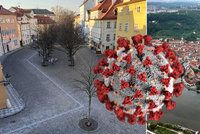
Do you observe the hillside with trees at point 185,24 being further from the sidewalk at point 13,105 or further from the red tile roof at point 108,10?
the sidewalk at point 13,105

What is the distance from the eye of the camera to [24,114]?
17391mm

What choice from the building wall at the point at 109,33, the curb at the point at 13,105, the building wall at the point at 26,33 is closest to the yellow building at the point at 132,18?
the building wall at the point at 109,33

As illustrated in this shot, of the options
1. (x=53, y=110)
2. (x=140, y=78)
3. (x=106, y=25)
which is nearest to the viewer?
(x=140, y=78)

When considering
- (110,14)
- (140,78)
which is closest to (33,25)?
(110,14)

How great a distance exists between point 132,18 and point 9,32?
99.0ft

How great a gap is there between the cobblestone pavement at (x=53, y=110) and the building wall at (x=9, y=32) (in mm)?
19914

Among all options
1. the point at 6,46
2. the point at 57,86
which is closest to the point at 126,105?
the point at 57,86

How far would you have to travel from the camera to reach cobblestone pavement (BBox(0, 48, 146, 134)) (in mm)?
15336

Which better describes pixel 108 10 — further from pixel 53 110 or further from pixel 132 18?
pixel 53 110

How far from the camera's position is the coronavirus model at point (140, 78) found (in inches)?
214

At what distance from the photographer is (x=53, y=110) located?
18.0 metres

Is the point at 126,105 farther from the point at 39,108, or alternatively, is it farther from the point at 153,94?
the point at 39,108

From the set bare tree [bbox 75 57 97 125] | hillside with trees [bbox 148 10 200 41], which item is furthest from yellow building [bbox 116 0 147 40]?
hillside with trees [bbox 148 10 200 41]

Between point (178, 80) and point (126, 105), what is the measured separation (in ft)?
5.54
